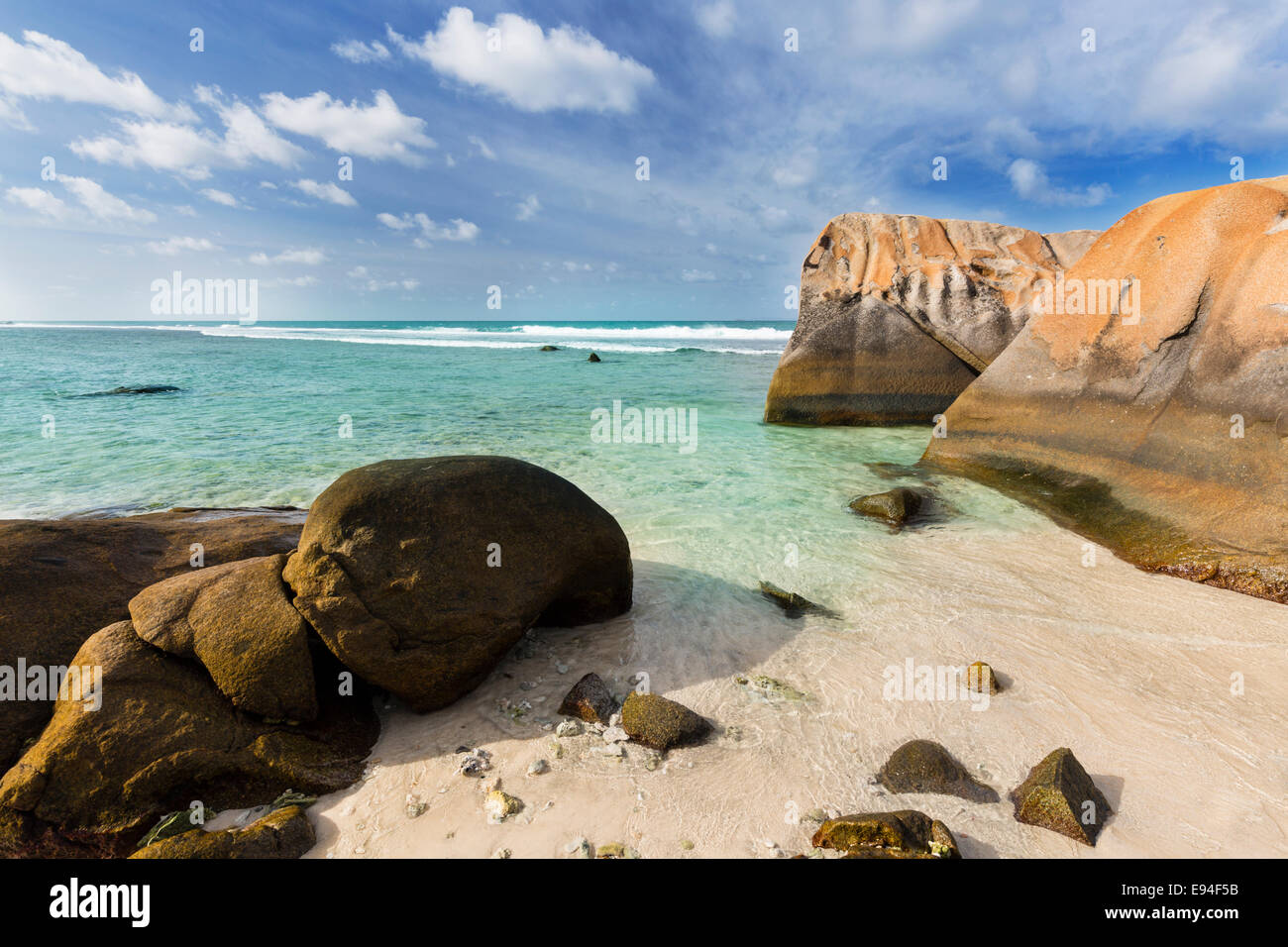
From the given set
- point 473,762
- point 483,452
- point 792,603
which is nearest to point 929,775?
point 792,603

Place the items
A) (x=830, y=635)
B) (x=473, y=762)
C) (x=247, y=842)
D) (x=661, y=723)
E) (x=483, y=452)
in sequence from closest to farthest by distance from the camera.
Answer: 1. (x=247, y=842)
2. (x=473, y=762)
3. (x=661, y=723)
4. (x=830, y=635)
5. (x=483, y=452)

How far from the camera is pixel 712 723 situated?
3404 millimetres

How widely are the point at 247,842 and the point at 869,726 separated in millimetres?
3147

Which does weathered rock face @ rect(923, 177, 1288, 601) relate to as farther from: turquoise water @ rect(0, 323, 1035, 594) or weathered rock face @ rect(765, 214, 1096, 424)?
weathered rock face @ rect(765, 214, 1096, 424)

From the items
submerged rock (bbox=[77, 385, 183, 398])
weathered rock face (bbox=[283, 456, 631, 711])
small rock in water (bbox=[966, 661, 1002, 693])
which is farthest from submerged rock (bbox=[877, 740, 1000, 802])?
submerged rock (bbox=[77, 385, 183, 398])

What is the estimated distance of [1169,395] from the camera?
6.30 metres

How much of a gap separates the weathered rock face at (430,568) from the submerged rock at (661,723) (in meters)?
0.96

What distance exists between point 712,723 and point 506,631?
4.59 feet

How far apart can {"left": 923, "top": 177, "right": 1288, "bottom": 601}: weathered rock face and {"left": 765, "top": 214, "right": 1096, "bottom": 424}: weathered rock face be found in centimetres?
476

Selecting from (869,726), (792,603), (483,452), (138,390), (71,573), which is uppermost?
(138,390)

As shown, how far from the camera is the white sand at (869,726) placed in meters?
2.63

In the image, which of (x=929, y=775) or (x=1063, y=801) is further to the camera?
(x=929, y=775)

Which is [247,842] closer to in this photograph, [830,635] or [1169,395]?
[830,635]
